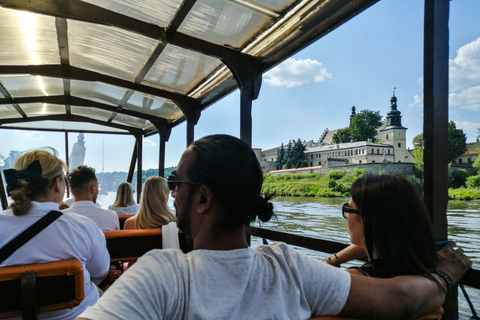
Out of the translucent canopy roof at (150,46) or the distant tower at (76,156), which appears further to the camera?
the distant tower at (76,156)

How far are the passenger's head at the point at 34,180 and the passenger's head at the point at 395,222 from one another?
1.24m

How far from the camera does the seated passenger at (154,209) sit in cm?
257

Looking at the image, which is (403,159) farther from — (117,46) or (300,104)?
(117,46)

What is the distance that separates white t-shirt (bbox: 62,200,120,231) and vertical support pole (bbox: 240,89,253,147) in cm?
147

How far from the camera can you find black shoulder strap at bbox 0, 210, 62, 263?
4.22 ft

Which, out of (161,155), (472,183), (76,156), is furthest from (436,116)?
(472,183)

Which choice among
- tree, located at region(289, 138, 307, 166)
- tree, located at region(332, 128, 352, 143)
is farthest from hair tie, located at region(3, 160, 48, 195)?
tree, located at region(332, 128, 352, 143)

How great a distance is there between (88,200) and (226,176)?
2.18 meters

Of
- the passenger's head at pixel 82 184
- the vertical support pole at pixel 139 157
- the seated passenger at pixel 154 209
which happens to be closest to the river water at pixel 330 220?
the vertical support pole at pixel 139 157

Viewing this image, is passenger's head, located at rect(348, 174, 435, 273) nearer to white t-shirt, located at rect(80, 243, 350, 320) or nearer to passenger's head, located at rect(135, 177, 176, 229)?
white t-shirt, located at rect(80, 243, 350, 320)

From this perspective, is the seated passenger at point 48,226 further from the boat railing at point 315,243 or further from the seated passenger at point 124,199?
the seated passenger at point 124,199

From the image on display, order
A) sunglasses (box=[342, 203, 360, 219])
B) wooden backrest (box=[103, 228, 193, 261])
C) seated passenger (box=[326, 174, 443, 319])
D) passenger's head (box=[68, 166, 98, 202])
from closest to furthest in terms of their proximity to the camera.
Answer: seated passenger (box=[326, 174, 443, 319]) → sunglasses (box=[342, 203, 360, 219]) → wooden backrest (box=[103, 228, 193, 261]) → passenger's head (box=[68, 166, 98, 202])

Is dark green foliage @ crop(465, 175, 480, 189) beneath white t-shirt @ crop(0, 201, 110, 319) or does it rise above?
beneath

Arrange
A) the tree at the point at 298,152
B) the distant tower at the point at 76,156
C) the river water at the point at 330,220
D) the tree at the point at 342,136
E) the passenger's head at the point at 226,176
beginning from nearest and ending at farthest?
1. the passenger's head at the point at 226,176
2. the distant tower at the point at 76,156
3. the river water at the point at 330,220
4. the tree at the point at 342,136
5. the tree at the point at 298,152
